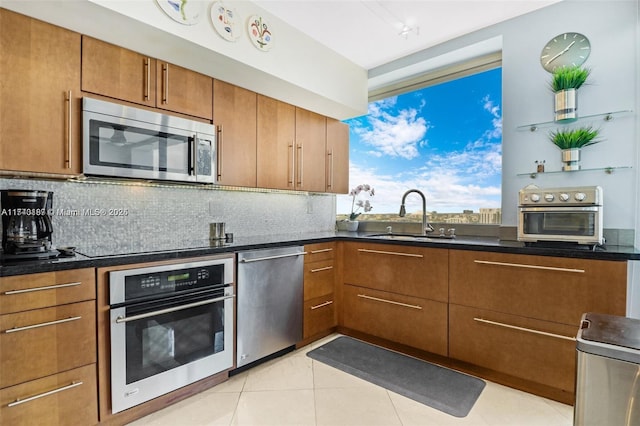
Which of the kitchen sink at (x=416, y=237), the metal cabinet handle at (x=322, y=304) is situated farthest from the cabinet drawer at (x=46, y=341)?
the kitchen sink at (x=416, y=237)

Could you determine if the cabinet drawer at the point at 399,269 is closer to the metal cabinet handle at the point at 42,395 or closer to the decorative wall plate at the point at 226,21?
the decorative wall plate at the point at 226,21

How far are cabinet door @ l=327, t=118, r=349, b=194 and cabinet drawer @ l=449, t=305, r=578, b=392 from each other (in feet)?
5.58

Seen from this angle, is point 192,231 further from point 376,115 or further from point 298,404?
point 376,115

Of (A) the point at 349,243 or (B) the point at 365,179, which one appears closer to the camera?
(A) the point at 349,243

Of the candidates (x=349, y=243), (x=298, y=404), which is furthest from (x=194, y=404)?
(x=349, y=243)

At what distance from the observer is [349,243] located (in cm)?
288

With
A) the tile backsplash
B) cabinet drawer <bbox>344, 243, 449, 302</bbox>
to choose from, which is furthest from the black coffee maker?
cabinet drawer <bbox>344, 243, 449, 302</bbox>

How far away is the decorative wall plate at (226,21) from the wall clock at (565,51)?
226cm

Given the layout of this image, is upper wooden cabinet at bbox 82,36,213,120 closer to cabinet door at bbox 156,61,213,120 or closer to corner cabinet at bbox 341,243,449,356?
cabinet door at bbox 156,61,213,120

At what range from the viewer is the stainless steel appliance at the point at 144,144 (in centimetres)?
180

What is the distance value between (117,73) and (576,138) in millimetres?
3018

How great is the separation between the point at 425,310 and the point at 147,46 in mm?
2553

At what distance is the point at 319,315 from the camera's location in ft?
9.11

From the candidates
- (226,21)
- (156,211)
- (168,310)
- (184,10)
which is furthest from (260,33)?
(168,310)
